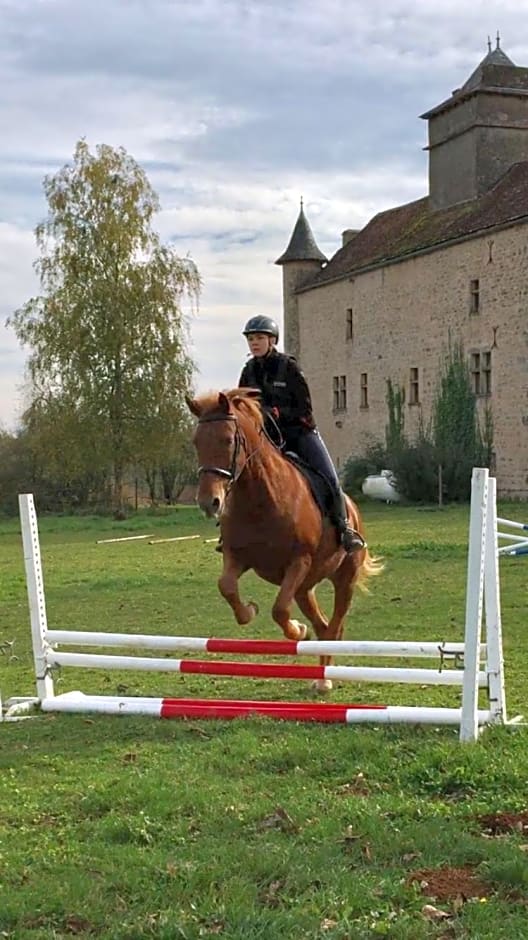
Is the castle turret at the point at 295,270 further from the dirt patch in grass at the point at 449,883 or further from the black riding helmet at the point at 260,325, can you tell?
the dirt patch in grass at the point at 449,883

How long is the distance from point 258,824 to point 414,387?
38997 millimetres

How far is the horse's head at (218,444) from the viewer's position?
6203mm

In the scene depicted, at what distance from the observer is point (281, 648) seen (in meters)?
7.00

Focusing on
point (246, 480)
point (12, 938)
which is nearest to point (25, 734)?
point (246, 480)

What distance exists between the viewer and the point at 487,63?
41.7 m

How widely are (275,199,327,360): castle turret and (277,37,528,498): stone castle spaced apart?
79 millimetres

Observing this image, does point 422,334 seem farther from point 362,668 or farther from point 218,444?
point 218,444

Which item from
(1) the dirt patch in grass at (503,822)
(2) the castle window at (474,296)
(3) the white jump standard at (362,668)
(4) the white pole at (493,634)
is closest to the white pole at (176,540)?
(2) the castle window at (474,296)

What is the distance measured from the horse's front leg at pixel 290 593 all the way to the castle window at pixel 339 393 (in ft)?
137

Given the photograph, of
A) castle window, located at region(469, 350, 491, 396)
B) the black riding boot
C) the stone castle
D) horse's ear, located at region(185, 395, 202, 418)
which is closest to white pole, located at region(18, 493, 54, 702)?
horse's ear, located at region(185, 395, 202, 418)

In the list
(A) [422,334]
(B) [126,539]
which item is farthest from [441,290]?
(B) [126,539]

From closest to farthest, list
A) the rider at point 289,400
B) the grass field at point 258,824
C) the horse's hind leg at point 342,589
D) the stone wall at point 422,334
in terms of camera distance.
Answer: the grass field at point 258,824 → the rider at point 289,400 → the horse's hind leg at point 342,589 → the stone wall at point 422,334

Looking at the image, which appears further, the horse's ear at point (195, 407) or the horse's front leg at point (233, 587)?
the horse's front leg at point (233, 587)

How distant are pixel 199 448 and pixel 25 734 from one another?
2284 mm
